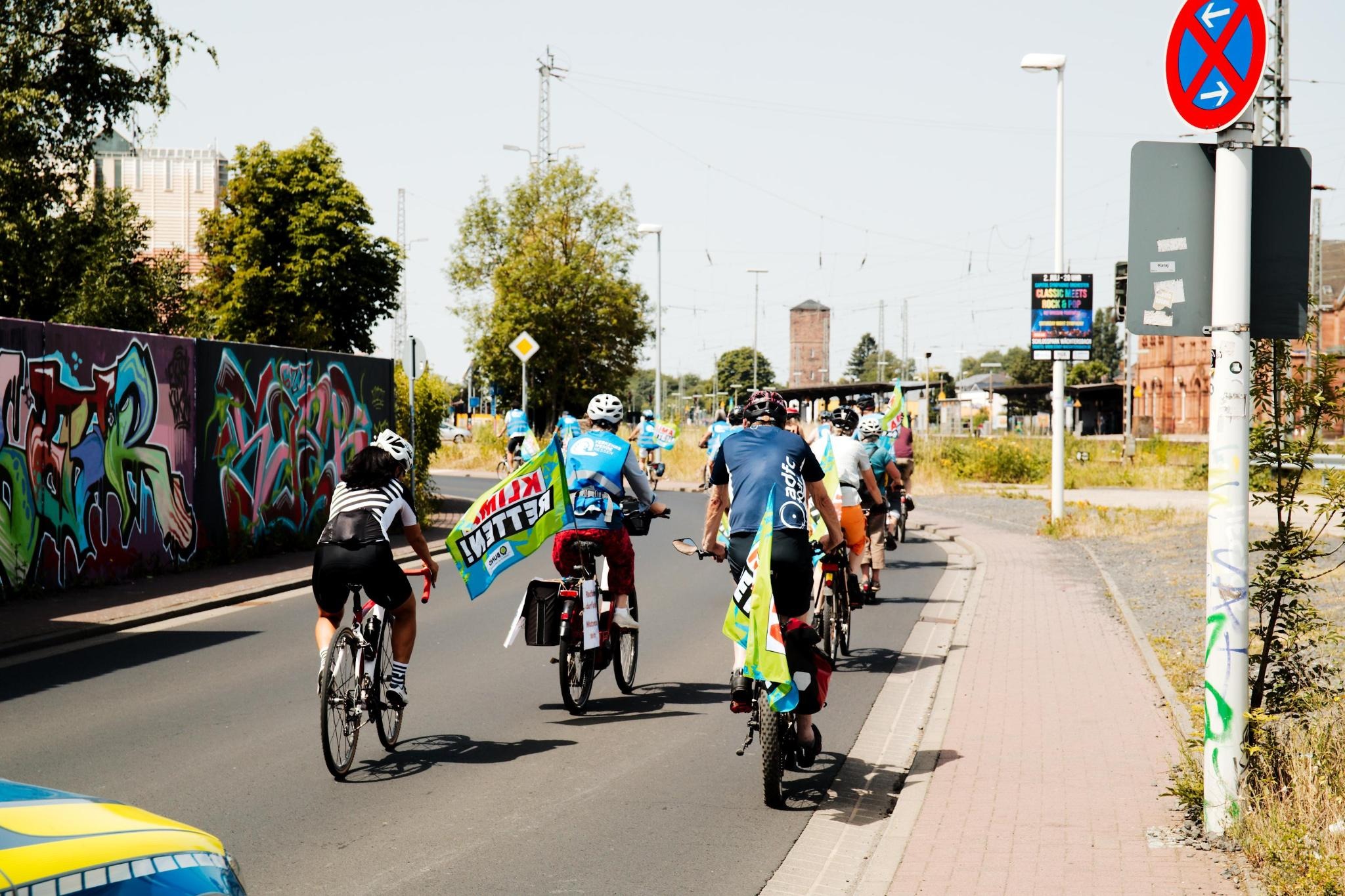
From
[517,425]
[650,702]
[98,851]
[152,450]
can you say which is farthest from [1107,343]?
[98,851]

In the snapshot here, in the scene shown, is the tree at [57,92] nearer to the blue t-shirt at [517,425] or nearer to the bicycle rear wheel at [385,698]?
the blue t-shirt at [517,425]

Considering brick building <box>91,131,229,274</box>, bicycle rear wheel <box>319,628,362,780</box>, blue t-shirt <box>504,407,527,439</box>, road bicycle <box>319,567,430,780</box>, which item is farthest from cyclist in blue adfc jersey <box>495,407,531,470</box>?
brick building <box>91,131,229,274</box>

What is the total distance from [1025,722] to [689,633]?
4135mm

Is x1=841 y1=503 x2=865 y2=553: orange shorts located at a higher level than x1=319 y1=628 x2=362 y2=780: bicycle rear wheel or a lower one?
higher

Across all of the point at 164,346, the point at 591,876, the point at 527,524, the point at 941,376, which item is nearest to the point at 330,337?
the point at 164,346

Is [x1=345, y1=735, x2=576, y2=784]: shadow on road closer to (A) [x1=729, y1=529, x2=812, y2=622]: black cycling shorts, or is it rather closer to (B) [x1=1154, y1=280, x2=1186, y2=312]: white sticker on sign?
(A) [x1=729, y1=529, x2=812, y2=622]: black cycling shorts

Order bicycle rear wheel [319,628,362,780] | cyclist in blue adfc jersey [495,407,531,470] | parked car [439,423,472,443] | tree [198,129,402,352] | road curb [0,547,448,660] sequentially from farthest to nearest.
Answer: parked car [439,423,472,443]
tree [198,129,402,352]
cyclist in blue adfc jersey [495,407,531,470]
road curb [0,547,448,660]
bicycle rear wheel [319,628,362,780]

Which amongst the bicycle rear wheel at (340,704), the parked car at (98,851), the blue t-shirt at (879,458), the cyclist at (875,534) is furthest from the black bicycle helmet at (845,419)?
the parked car at (98,851)

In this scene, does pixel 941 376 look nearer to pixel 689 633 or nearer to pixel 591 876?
pixel 689 633

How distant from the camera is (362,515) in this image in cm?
660

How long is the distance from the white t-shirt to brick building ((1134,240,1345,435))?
65.8 m

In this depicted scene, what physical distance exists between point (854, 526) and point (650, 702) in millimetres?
2697

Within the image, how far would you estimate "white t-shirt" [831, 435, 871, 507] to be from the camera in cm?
1056

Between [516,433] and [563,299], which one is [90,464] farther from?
[563,299]
